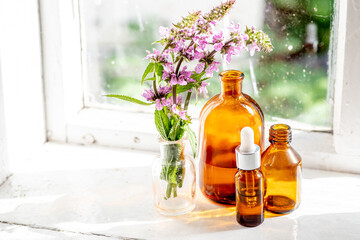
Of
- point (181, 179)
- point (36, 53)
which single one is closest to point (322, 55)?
point (181, 179)

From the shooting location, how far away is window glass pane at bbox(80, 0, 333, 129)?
1158 mm

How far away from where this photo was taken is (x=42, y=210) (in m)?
1.05

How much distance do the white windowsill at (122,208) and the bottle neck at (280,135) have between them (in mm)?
141

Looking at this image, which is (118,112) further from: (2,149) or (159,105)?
(159,105)

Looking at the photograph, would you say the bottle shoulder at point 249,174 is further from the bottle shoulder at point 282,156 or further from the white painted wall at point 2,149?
the white painted wall at point 2,149

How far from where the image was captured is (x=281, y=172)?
99cm

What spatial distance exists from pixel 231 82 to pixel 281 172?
0.60 ft

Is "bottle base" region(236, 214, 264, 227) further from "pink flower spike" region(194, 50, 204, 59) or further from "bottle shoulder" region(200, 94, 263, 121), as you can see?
"pink flower spike" region(194, 50, 204, 59)

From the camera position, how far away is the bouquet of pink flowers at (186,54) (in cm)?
89

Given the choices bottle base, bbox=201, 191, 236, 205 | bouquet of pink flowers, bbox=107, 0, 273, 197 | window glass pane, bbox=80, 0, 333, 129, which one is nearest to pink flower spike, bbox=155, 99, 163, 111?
bouquet of pink flowers, bbox=107, 0, 273, 197

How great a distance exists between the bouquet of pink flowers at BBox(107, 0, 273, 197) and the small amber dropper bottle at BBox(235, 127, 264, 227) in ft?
0.37

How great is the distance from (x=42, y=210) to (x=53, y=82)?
13.9 inches

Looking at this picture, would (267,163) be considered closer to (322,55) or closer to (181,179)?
(181,179)

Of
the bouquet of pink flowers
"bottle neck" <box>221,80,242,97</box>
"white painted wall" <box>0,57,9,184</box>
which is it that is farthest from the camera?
"white painted wall" <box>0,57,9,184</box>
